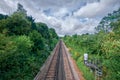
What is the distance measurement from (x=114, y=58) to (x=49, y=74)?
13.9m

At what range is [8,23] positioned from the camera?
32.4 m

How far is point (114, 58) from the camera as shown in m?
16.0

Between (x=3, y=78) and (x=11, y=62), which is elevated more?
(x=11, y=62)

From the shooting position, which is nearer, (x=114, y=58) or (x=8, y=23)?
(x=114, y=58)

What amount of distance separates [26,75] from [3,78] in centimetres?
440

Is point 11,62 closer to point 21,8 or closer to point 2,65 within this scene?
point 2,65

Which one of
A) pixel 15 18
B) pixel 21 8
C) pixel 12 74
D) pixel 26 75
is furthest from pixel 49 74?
pixel 21 8

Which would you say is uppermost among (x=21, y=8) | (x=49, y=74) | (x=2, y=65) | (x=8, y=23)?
(x=21, y=8)

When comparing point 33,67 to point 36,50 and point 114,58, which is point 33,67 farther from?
point 114,58

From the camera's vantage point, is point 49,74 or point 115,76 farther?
point 49,74

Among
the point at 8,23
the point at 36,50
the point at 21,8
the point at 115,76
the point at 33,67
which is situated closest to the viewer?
the point at 115,76

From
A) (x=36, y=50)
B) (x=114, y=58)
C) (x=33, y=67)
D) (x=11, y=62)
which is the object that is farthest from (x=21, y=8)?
(x=114, y=58)

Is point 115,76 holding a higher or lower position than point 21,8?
lower

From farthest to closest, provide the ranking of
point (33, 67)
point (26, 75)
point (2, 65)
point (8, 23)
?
point (8, 23)
point (33, 67)
point (26, 75)
point (2, 65)
